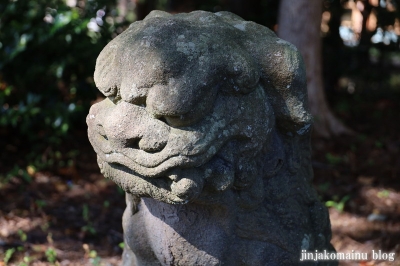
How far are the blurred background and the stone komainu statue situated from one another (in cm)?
122

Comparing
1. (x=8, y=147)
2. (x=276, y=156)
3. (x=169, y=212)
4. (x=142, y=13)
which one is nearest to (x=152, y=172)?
(x=169, y=212)

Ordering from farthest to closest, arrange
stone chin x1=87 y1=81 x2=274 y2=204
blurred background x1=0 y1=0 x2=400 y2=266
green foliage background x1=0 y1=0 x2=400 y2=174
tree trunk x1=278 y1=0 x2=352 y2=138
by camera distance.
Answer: tree trunk x1=278 y1=0 x2=352 y2=138, green foliage background x1=0 y1=0 x2=400 y2=174, blurred background x1=0 y1=0 x2=400 y2=266, stone chin x1=87 y1=81 x2=274 y2=204

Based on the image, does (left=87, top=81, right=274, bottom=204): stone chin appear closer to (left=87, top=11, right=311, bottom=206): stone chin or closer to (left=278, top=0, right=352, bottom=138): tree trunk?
(left=87, top=11, right=311, bottom=206): stone chin

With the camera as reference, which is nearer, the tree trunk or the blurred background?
the blurred background

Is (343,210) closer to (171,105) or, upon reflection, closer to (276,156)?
(276,156)

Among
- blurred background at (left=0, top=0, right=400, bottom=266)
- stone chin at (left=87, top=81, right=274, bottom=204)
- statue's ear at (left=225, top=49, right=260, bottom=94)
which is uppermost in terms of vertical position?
statue's ear at (left=225, top=49, right=260, bottom=94)

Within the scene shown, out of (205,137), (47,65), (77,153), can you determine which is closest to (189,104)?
(205,137)

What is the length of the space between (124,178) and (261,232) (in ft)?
1.64

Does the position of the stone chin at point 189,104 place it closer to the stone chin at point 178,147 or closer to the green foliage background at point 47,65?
the stone chin at point 178,147

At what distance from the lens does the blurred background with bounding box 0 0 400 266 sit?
9.80 feet

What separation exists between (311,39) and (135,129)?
302 cm

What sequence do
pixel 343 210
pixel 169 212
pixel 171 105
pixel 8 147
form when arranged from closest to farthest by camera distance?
pixel 171 105 → pixel 169 212 → pixel 343 210 → pixel 8 147

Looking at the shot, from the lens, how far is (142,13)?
5871 mm

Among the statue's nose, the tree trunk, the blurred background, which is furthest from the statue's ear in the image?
the tree trunk
